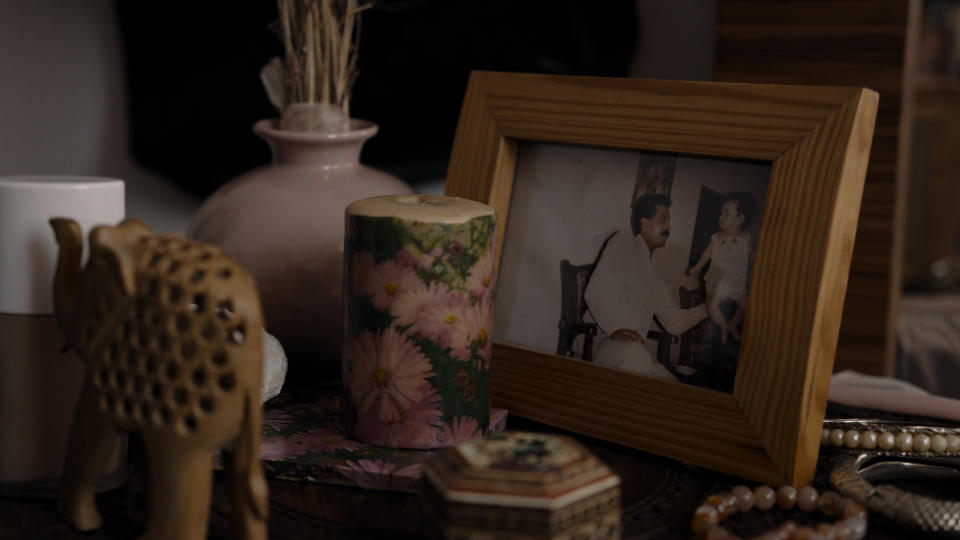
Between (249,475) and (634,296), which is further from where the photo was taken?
(634,296)

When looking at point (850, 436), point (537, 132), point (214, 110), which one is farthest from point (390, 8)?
point (850, 436)

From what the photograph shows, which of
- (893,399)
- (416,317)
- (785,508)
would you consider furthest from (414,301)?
(893,399)

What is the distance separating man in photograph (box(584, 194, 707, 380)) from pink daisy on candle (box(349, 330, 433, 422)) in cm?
13

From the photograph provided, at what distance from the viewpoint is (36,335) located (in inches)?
19.0

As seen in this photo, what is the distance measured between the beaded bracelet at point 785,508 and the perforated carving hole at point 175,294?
0.28 m

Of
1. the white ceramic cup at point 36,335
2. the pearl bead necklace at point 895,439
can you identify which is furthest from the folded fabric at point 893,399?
the white ceramic cup at point 36,335

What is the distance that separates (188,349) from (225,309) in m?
0.02

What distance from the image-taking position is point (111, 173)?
1.14 meters

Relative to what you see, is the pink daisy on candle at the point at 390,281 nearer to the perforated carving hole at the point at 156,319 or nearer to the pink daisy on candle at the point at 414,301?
the pink daisy on candle at the point at 414,301

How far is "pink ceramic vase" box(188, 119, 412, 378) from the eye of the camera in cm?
67

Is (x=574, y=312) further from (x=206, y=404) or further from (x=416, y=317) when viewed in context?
(x=206, y=404)

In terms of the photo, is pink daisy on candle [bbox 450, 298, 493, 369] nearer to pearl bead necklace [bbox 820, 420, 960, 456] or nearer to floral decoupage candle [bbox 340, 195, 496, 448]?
floral decoupage candle [bbox 340, 195, 496, 448]

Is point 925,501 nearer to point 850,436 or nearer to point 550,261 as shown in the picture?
point 850,436

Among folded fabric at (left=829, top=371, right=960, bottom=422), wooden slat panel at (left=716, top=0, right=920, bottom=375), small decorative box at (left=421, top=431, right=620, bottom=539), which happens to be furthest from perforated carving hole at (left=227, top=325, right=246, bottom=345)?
wooden slat panel at (left=716, top=0, right=920, bottom=375)
